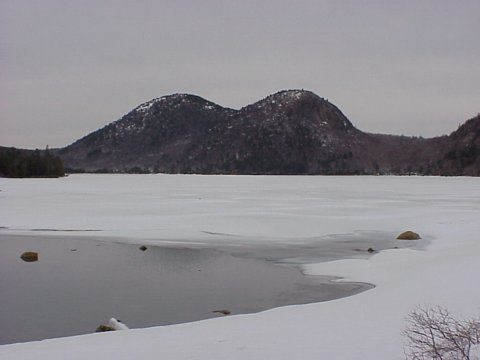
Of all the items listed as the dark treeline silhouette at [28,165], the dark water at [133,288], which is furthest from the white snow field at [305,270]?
the dark treeline silhouette at [28,165]

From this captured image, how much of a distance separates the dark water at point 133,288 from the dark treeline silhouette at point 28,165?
307ft

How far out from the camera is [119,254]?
66.9 ft

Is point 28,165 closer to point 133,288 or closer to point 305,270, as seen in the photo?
point 305,270

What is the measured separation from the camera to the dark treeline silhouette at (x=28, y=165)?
10844 centimetres

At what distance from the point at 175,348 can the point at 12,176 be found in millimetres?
106462

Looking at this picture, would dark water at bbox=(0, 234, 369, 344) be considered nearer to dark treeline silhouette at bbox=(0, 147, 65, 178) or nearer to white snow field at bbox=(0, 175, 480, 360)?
white snow field at bbox=(0, 175, 480, 360)

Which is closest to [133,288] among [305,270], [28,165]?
[305,270]

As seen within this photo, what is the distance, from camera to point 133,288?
14766mm

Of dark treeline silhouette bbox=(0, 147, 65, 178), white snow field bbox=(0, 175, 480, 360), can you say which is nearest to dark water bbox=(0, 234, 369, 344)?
white snow field bbox=(0, 175, 480, 360)

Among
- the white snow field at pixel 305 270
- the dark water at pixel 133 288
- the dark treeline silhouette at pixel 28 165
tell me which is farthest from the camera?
the dark treeline silhouette at pixel 28 165

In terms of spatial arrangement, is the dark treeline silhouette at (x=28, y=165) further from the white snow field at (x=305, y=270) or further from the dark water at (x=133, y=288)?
the dark water at (x=133, y=288)

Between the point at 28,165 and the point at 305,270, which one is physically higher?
the point at 28,165

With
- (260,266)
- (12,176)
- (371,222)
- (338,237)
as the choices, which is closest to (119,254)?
(260,266)

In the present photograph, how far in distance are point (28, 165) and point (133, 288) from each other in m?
104
